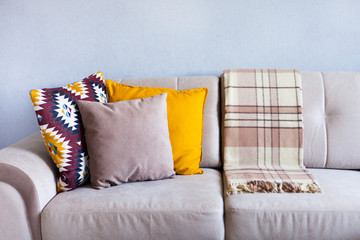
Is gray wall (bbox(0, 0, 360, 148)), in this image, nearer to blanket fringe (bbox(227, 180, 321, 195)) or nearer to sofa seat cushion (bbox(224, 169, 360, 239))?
blanket fringe (bbox(227, 180, 321, 195))

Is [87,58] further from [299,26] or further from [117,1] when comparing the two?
[299,26]

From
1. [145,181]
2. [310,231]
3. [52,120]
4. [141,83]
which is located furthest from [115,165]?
[310,231]

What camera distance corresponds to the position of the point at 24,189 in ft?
4.30

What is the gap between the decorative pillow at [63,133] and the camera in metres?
1.45

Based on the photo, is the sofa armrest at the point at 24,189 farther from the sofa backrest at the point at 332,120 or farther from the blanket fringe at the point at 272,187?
Answer: the sofa backrest at the point at 332,120

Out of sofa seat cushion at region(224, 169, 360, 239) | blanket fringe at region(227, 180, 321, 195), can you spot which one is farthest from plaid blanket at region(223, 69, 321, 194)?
sofa seat cushion at region(224, 169, 360, 239)

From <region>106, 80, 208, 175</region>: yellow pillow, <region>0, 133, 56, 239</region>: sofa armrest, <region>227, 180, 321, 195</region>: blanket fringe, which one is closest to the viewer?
<region>0, 133, 56, 239</region>: sofa armrest

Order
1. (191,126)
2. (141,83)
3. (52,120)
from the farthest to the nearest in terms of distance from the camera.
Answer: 1. (141,83)
2. (191,126)
3. (52,120)

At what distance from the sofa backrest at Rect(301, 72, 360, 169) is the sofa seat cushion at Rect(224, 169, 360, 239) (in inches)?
15.1

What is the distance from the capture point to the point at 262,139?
1.74 m

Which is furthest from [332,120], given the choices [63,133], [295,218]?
[63,133]

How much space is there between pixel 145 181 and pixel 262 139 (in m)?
0.63

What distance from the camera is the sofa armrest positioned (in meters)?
1.28

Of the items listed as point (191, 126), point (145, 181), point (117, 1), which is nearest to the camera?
point (145, 181)
